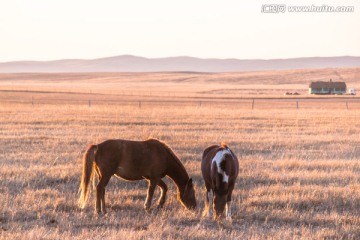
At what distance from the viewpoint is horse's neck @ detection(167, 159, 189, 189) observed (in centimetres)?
1052

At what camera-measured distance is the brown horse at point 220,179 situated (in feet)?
30.0

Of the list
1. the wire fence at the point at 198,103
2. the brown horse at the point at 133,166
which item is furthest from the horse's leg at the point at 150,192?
the wire fence at the point at 198,103

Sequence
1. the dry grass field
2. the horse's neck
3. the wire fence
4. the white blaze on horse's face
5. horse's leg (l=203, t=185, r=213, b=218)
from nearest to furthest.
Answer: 1. the dry grass field
2. the white blaze on horse's face
3. horse's leg (l=203, t=185, r=213, b=218)
4. the horse's neck
5. the wire fence

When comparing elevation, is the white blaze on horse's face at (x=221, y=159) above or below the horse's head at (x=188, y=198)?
above

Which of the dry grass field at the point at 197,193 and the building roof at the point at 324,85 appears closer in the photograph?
the dry grass field at the point at 197,193

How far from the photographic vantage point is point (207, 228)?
9055 millimetres

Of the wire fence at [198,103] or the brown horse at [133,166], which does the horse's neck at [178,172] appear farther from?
the wire fence at [198,103]

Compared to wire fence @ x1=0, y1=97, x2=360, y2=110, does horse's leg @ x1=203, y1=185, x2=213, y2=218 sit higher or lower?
higher

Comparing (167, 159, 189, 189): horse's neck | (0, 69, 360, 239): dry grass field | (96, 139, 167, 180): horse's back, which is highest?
(96, 139, 167, 180): horse's back

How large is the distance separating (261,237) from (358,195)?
392 centimetres

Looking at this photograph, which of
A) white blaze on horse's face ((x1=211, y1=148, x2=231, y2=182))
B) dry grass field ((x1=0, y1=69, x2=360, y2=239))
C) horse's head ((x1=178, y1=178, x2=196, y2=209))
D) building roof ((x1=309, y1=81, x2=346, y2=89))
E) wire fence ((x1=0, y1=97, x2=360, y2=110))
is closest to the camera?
dry grass field ((x1=0, y1=69, x2=360, y2=239))

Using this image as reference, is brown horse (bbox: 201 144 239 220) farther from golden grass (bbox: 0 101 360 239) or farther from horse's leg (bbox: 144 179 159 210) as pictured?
horse's leg (bbox: 144 179 159 210)

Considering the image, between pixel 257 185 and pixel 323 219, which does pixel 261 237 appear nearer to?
pixel 323 219

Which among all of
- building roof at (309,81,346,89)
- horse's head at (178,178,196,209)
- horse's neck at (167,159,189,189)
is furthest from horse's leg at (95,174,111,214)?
building roof at (309,81,346,89)
